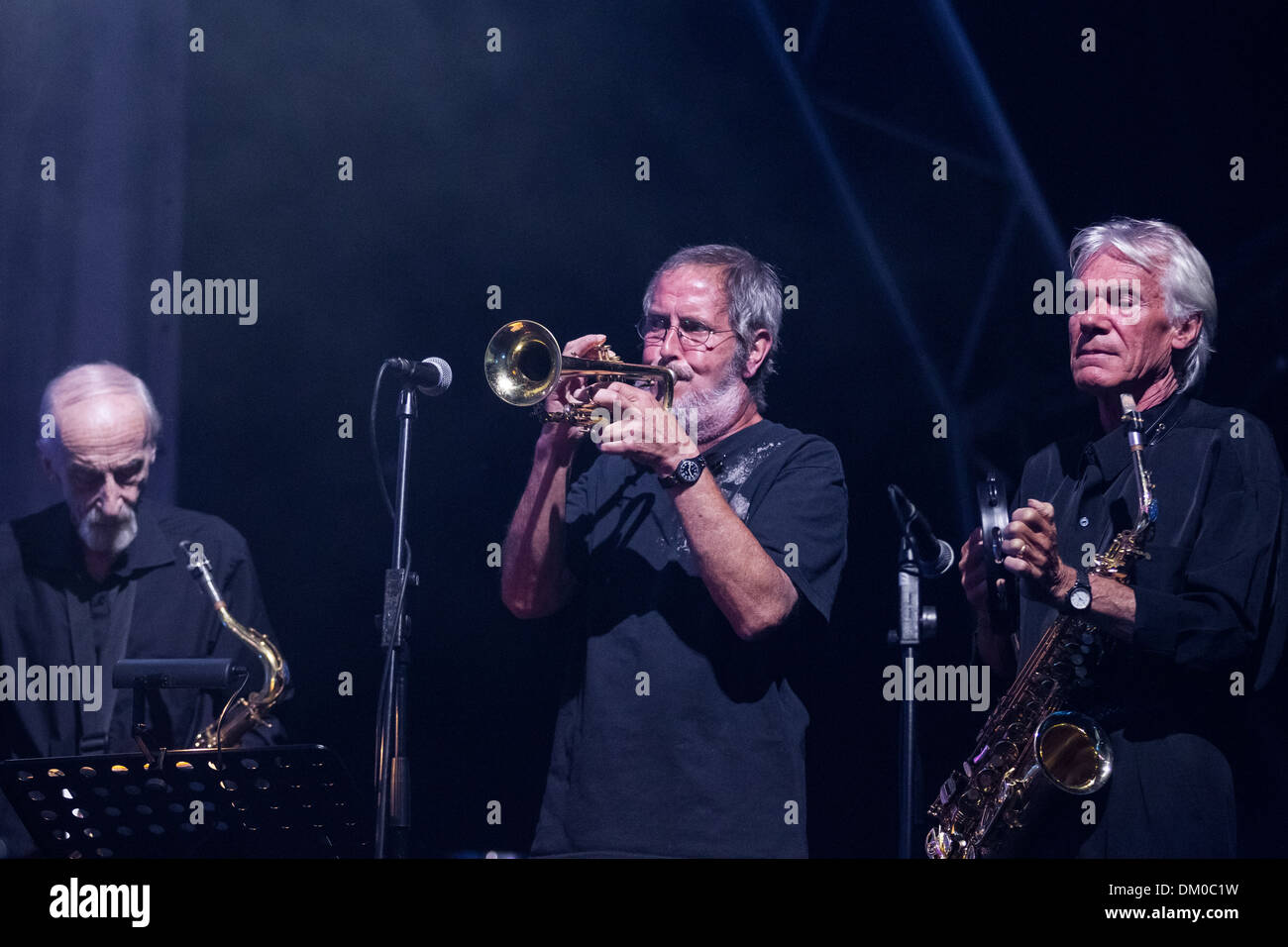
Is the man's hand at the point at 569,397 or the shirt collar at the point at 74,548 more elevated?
the man's hand at the point at 569,397

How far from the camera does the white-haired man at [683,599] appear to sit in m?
3.09

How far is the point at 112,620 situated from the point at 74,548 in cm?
28

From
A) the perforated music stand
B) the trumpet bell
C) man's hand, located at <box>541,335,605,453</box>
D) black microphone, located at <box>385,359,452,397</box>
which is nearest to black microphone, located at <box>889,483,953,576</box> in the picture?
man's hand, located at <box>541,335,605,453</box>

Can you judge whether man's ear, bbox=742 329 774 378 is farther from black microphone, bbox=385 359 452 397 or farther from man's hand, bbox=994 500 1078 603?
man's hand, bbox=994 500 1078 603

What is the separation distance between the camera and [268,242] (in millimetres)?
4285

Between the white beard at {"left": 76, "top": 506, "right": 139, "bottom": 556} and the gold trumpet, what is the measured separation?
1.41m

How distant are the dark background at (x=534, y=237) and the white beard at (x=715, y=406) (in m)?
0.49

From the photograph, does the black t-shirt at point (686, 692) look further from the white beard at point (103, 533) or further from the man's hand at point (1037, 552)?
the white beard at point (103, 533)

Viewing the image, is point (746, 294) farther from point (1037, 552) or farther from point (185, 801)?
point (185, 801)

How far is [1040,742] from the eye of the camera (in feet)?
10.8

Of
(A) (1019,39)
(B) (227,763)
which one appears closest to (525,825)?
(B) (227,763)

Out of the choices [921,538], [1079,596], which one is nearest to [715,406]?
[921,538]

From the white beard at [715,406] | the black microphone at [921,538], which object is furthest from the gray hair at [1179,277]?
the white beard at [715,406]

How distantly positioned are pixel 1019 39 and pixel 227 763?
125 inches
